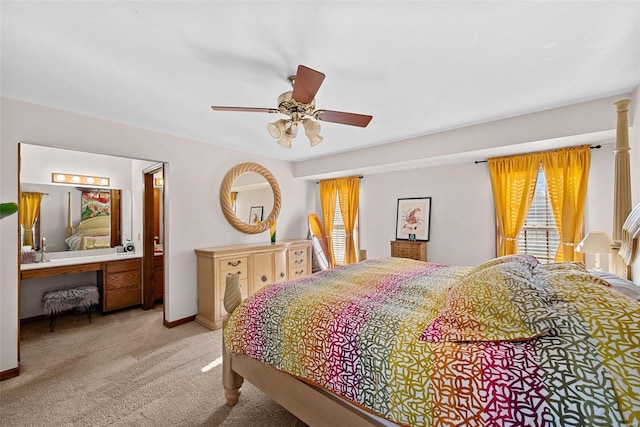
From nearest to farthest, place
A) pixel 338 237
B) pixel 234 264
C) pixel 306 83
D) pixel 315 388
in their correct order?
1. pixel 315 388
2. pixel 306 83
3. pixel 234 264
4. pixel 338 237

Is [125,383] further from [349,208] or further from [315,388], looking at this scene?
[349,208]

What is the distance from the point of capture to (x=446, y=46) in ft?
5.50

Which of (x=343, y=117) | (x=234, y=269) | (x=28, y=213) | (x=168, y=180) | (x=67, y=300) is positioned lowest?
(x=67, y=300)

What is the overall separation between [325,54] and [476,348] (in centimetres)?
183

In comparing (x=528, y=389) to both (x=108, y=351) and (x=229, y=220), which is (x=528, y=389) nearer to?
(x=108, y=351)

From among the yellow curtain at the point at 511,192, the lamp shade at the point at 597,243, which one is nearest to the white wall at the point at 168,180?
the yellow curtain at the point at 511,192

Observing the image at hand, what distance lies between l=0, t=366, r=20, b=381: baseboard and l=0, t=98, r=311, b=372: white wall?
1.2 inches

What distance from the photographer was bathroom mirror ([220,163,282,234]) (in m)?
3.93

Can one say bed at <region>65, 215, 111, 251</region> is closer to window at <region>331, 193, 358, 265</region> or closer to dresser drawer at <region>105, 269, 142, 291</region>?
dresser drawer at <region>105, 269, 142, 291</region>

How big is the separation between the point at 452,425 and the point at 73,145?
3.71 meters

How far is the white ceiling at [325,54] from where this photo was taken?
138 centimetres

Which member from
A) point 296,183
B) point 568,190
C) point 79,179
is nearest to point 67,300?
point 79,179

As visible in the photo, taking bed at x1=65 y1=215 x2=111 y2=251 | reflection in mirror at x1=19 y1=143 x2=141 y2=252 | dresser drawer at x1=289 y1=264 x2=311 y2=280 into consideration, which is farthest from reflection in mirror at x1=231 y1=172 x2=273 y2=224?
bed at x1=65 y1=215 x2=111 y2=251

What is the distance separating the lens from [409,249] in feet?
13.3
